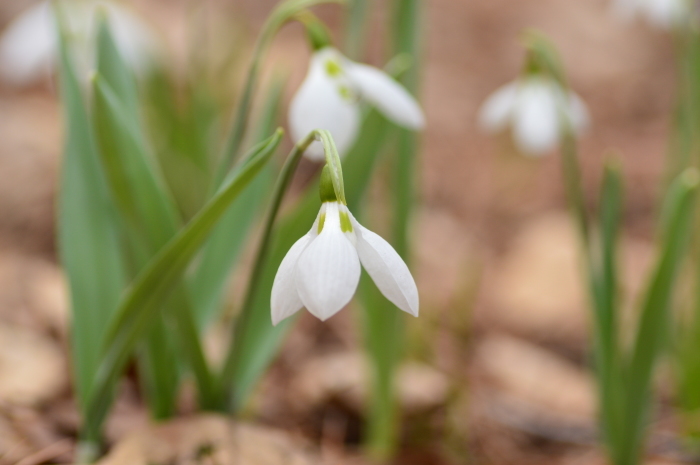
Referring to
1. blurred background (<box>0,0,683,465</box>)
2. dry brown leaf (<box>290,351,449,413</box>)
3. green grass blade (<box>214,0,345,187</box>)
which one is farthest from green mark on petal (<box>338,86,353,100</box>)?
dry brown leaf (<box>290,351,449,413</box>)

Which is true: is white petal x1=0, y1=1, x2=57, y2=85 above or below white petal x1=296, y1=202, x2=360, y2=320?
above

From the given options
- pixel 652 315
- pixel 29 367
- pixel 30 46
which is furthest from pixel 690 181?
pixel 30 46

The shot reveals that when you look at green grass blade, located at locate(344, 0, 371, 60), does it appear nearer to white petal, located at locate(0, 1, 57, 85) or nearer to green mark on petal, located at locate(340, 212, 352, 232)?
green mark on petal, located at locate(340, 212, 352, 232)

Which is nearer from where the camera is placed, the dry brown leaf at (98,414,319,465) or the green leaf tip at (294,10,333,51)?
the dry brown leaf at (98,414,319,465)

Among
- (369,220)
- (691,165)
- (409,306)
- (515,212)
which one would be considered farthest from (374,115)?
(515,212)

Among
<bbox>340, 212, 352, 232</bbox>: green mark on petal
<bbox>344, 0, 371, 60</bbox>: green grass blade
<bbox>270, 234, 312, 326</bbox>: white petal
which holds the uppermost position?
<bbox>344, 0, 371, 60</bbox>: green grass blade

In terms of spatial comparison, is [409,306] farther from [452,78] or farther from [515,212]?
[452,78]

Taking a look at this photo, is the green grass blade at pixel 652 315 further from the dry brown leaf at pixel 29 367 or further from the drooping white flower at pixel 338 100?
the dry brown leaf at pixel 29 367
